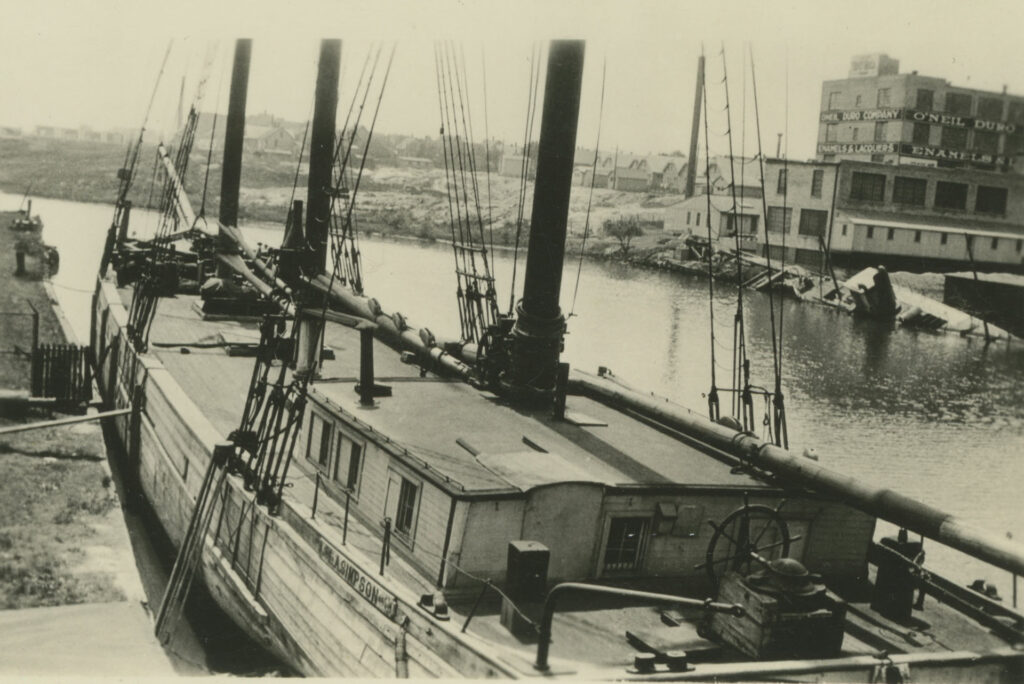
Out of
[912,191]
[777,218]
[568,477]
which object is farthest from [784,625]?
[912,191]

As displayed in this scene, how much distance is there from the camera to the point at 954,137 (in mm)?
73062

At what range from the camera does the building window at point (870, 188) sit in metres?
63.8

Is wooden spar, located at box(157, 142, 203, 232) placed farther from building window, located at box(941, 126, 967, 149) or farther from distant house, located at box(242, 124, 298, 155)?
distant house, located at box(242, 124, 298, 155)

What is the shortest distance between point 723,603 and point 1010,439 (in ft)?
81.9

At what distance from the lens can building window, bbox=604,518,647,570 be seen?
11.7 meters

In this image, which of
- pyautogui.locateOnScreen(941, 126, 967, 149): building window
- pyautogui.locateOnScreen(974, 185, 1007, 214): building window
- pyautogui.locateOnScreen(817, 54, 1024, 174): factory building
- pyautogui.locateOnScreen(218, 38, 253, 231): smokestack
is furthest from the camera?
pyautogui.locateOnScreen(941, 126, 967, 149): building window

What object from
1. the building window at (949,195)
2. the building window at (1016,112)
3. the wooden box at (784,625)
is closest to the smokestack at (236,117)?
the wooden box at (784,625)

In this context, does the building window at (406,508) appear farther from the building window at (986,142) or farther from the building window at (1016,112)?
the building window at (986,142)

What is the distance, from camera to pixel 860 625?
11594mm

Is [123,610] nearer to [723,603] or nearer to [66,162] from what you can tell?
[723,603]

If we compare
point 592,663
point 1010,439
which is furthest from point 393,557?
point 1010,439

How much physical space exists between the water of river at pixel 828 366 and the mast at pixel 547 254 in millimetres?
10151

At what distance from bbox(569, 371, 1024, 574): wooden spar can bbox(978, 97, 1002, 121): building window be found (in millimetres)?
67597

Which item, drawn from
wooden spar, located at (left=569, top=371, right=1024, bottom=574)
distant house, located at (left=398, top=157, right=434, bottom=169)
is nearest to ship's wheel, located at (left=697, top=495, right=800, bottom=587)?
wooden spar, located at (left=569, top=371, right=1024, bottom=574)
